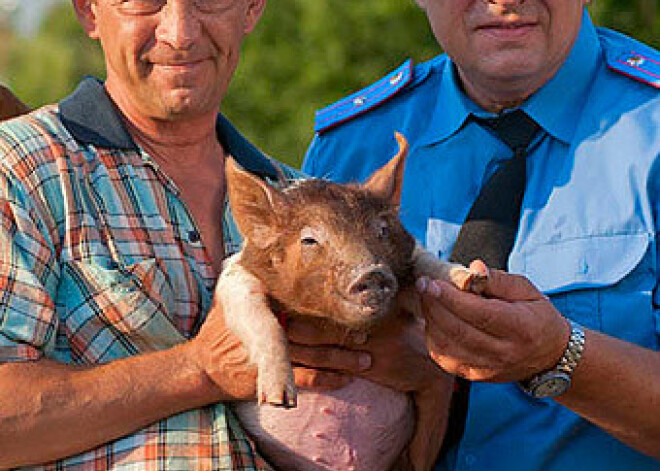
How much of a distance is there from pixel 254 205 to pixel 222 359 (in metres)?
0.63

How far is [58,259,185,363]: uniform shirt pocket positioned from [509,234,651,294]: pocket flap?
5.70ft

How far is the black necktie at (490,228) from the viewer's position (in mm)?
5684

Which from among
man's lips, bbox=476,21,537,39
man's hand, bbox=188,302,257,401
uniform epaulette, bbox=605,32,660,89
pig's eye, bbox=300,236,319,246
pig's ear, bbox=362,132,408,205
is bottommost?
man's hand, bbox=188,302,257,401

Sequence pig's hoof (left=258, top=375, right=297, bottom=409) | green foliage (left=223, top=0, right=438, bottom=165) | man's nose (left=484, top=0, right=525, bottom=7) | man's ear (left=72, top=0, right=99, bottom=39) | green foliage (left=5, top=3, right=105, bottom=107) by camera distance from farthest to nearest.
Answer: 1. green foliage (left=5, top=3, right=105, bottom=107)
2. green foliage (left=223, top=0, right=438, bottom=165)
3. man's nose (left=484, top=0, right=525, bottom=7)
4. man's ear (left=72, top=0, right=99, bottom=39)
5. pig's hoof (left=258, top=375, right=297, bottom=409)

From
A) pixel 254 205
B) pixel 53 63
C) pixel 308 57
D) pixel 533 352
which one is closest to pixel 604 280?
pixel 533 352

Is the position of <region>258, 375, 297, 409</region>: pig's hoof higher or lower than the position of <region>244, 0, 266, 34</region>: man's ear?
lower

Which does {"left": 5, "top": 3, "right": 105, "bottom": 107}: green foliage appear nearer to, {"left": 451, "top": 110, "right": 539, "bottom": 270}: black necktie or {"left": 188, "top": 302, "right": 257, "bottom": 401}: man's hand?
{"left": 451, "top": 110, "right": 539, "bottom": 270}: black necktie

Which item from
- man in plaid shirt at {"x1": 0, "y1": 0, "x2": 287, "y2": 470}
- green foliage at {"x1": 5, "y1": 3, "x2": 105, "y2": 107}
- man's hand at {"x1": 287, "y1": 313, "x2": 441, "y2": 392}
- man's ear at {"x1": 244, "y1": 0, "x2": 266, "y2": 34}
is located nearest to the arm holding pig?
man's hand at {"x1": 287, "y1": 313, "x2": 441, "y2": 392}

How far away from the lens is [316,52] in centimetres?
2825

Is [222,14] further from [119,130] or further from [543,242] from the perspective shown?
[543,242]

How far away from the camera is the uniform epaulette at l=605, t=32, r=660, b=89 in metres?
5.91

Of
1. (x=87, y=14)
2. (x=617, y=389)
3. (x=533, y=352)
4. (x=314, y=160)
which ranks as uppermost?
(x=87, y=14)

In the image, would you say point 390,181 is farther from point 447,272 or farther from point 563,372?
point 563,372

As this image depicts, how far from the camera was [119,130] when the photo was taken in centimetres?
526
